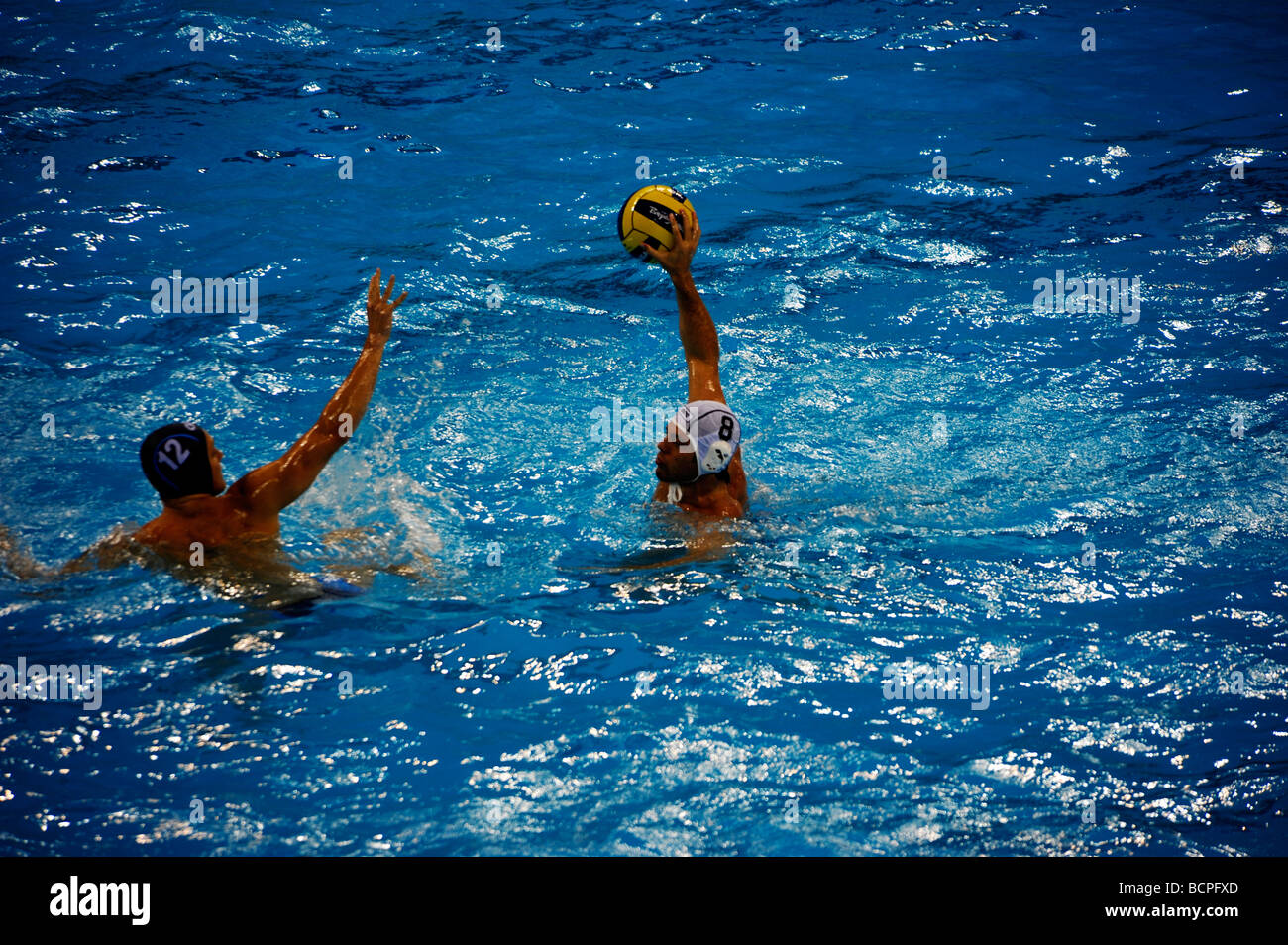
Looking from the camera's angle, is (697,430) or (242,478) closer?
(242,478)

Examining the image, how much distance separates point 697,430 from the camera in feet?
15.8

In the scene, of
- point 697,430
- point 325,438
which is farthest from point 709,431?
point 325,438

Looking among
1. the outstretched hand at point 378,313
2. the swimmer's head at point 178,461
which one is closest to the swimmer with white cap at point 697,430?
the outstretched hand at point 378,313

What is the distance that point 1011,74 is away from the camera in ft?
37.3

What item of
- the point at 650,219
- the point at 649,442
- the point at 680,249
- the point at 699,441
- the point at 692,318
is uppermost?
the point at 650,219

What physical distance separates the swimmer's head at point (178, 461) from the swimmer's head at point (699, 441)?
79.5 inches

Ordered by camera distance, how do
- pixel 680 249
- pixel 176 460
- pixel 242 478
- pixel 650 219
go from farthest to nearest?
pixel 650 219, pixel 680 249, pixel 242 478, pixel 176 460

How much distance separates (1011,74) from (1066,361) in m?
5.66

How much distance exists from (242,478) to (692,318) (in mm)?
2193

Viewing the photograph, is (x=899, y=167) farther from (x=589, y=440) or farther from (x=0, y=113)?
(x=0, y=113)

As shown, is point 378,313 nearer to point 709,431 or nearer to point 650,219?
point 650,219

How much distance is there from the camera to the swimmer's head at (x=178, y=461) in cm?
431

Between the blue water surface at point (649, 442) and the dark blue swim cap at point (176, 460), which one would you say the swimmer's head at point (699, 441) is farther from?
the dark blue swim cap at point (176, 460)
